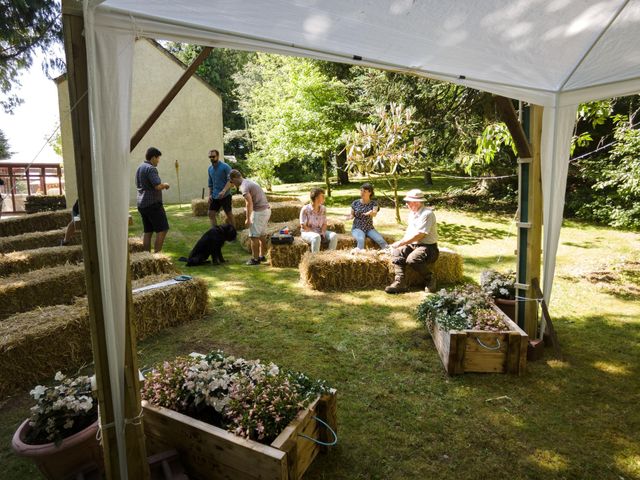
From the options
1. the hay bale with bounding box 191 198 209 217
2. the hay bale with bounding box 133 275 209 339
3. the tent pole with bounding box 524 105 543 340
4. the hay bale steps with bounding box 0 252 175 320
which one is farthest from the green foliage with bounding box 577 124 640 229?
the hay bale with bounding box 191 198 209 217

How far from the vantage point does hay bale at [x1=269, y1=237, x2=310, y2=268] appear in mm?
7445

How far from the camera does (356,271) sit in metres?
6.34

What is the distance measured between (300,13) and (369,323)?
3611 mm

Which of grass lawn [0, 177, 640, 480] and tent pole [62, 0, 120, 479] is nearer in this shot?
tent pole [62, 0, 120, 479]

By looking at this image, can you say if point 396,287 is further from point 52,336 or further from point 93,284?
point 93,284

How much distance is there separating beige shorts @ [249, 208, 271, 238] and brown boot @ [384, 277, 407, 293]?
263 centimetres

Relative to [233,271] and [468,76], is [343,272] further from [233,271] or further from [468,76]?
[468,76]

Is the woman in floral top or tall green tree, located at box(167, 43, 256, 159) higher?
tall green tree, located at box(167, 43, 256, 159)

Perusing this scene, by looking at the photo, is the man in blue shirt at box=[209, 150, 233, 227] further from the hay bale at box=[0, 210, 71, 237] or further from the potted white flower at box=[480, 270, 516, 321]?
the potted white flower at box=[480, 270, 516, 321]

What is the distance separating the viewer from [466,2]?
2.53 m

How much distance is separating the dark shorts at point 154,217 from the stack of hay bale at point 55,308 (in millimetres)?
405

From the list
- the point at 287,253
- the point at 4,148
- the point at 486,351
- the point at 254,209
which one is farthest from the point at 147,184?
Result: the point at 4,148

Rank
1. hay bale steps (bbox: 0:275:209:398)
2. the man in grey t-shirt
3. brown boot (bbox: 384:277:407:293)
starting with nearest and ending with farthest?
hay bale steps (bbox: 0:275:209:398) → brown boot (bbox: 384:277:407:293) → the man in grey t-shirt

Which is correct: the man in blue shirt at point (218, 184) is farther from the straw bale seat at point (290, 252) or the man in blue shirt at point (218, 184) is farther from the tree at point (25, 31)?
the tree at point (25, 31)
